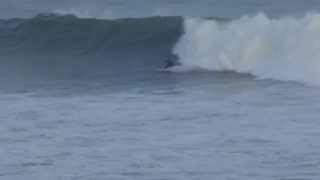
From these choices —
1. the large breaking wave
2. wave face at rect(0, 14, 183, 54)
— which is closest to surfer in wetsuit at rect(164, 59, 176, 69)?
the large breaking wave

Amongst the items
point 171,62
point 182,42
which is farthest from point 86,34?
point 171,62

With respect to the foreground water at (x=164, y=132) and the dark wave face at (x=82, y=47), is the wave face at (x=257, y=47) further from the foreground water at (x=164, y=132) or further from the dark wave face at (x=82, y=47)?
the foreground water at (x=164, y=132)

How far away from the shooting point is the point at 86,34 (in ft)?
78.0

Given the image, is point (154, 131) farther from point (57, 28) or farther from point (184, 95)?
point (57, 28)

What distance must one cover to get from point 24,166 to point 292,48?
28.1 ft

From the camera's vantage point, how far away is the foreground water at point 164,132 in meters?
11.7

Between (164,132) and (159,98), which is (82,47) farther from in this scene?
(164,132)

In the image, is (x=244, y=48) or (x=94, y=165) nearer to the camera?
(x=94, y=165)

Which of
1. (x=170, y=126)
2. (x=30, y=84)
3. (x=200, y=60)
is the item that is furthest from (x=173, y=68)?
(x=170, y=126)

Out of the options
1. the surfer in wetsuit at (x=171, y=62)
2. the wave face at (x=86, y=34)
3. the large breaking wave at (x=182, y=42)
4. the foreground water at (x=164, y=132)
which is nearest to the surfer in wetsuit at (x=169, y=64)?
the surfer in wetsuit at (x=171, y=62)

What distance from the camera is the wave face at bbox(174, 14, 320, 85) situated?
61.4 feet

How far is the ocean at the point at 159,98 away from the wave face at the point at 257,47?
0.09 ft

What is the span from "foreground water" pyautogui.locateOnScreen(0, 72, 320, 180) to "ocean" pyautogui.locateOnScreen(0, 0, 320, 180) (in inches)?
0.5

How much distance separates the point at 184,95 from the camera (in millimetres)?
16281
